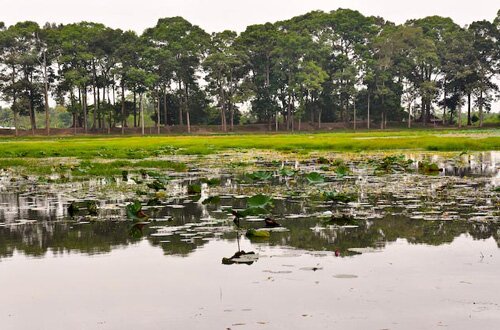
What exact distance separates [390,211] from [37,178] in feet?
34.4

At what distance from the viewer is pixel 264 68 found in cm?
7481

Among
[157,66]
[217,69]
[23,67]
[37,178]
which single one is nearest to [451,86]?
[217,69]

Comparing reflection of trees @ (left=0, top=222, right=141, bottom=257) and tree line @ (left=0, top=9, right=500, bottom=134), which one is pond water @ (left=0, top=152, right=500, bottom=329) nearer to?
reflection of trees @ (left=0, top=222, right=141, bottom=257)

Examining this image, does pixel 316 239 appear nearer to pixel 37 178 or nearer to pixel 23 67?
pixel 37 178

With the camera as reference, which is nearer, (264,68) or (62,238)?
(62,238)

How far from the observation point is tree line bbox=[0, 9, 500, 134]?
67.4m

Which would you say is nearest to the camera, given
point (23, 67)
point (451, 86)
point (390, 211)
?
point (390, 211)

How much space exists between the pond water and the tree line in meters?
58.7

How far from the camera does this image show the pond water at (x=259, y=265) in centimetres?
400

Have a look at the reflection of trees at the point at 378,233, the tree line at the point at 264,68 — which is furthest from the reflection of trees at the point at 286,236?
the tree line at the point at 264,68

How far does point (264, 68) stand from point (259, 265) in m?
70.7

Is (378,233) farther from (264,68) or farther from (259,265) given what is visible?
(264,68)

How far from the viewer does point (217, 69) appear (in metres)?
68.2

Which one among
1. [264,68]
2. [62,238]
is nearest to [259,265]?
[62,238]
